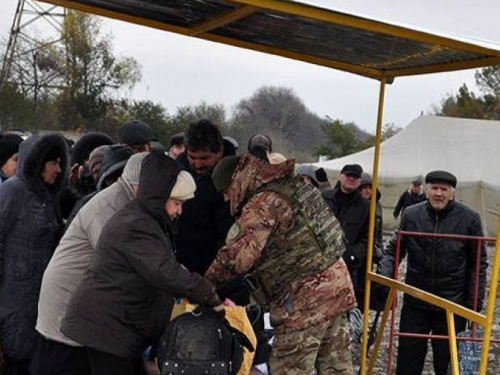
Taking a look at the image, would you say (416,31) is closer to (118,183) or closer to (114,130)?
(118,183)

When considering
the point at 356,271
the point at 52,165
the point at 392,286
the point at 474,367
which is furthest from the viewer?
the point at 356,271

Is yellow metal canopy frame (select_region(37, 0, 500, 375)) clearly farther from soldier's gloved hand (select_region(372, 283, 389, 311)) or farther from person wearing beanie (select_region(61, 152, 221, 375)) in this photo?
soldier's gloved hand (select_region(372, 283, 389, 311))

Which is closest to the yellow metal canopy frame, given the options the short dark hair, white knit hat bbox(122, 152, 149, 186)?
the short dark hair

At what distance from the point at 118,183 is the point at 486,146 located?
21208 millimetres

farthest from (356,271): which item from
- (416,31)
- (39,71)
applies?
(39,71)

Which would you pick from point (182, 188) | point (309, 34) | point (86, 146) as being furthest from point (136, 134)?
point (182, 188)

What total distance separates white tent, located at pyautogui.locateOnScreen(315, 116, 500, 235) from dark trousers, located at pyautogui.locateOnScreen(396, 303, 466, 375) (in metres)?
16.1

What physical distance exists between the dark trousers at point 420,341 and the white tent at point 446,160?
1607cm

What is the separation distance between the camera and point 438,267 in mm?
5312

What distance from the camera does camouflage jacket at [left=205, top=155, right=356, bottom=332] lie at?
3.26m

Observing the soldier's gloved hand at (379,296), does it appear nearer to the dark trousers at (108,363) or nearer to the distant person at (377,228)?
the distant person at (377,228)

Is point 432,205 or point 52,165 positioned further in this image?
point 432,205

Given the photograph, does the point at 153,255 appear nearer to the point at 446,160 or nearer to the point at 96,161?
the point at 96,161

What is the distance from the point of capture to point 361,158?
23344 mm
